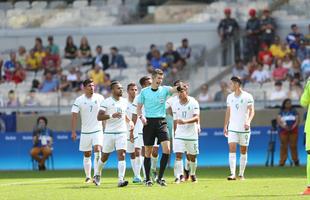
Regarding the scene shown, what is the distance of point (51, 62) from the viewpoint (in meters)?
41.6

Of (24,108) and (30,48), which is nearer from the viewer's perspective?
(24,108)

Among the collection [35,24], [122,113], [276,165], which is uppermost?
[35,24]

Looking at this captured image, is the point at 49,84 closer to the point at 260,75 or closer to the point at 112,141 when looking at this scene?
the point at 260,75

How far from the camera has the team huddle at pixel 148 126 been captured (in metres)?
21.9

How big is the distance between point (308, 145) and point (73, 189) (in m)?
5.44

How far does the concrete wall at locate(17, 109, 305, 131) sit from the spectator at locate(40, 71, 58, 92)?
1.87 m

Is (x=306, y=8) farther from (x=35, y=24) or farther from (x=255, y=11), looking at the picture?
(x=35, y=24)

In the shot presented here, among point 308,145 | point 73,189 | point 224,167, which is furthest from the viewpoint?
point 224,167

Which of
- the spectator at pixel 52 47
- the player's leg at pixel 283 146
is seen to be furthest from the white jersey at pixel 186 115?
the spectator at pixel 52 47

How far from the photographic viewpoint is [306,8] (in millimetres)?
40375

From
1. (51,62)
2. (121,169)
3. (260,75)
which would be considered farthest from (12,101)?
(121,169)

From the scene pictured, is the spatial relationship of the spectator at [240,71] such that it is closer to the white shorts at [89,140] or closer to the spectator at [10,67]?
the spectator at [10,67]

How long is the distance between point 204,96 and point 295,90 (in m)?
3.40

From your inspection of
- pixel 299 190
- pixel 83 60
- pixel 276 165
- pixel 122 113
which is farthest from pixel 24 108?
Result: pixel 299 190
